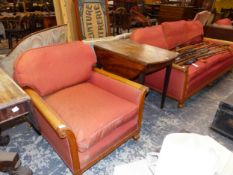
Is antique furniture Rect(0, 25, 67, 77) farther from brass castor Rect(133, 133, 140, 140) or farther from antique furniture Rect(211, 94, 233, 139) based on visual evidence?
antique furniture Rect(211, 94, 233, 139)

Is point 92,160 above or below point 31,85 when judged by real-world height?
below

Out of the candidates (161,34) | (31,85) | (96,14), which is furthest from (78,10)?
(31,85)

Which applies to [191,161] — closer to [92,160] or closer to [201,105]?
[92,160]

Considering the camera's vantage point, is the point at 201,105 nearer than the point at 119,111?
No

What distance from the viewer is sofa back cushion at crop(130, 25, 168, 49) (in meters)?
2.31

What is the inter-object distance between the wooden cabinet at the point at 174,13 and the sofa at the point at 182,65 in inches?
→ 139

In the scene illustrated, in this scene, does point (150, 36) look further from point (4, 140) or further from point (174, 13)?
point (174, 13)

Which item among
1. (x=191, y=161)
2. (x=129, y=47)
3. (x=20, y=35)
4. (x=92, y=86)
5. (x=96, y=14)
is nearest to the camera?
(x=191, y=161)

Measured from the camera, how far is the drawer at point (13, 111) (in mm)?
998

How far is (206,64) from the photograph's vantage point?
247 centimetres

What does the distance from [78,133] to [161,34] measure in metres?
1.94

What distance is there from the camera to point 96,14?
3.01 m

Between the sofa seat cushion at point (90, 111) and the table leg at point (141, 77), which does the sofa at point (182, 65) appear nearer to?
the table leg at point (141, 77)

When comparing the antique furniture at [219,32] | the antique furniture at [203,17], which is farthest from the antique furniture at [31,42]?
the antique furniture at [219,32]
